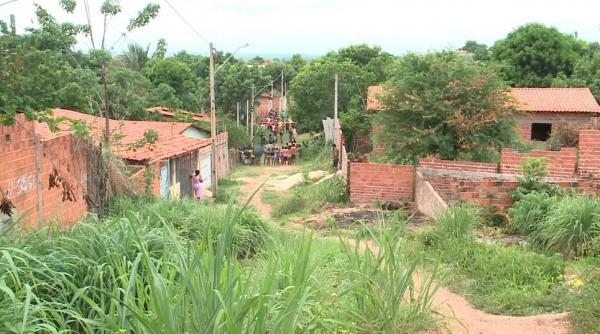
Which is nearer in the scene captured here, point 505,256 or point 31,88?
point 505,256

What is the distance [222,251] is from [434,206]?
10.3m

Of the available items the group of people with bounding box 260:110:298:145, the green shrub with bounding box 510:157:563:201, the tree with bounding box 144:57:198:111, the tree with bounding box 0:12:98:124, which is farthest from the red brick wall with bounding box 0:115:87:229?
the group of people with bounding box 260:110:298:145

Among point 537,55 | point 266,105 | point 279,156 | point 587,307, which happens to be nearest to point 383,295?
point 587,307

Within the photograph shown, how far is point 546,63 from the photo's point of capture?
35375mm

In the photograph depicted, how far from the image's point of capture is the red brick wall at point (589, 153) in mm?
14086

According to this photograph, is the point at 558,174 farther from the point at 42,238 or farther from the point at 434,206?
the point at 42,238

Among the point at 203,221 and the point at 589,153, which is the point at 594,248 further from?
the point at 589,153

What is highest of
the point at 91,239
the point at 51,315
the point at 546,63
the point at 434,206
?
the point at 546,63

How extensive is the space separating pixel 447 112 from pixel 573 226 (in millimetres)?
9322

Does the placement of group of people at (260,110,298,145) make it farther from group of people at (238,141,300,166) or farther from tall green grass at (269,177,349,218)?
tall green grass at (269,177,349,218)

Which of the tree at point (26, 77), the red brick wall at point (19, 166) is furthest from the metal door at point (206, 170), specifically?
the red brick wall at point (19, 166)

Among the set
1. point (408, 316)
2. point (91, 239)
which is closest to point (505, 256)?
point (408, 316)

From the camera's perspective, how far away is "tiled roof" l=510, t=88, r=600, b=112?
26.5m

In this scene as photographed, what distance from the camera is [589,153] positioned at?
14320 millimetres
